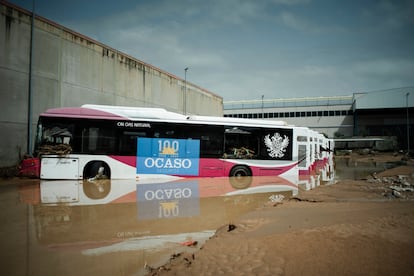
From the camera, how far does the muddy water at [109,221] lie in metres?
3.42

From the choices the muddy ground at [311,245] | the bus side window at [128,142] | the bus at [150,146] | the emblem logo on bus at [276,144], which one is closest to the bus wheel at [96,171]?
the bus at [150,146]

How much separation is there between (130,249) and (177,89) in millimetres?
23489

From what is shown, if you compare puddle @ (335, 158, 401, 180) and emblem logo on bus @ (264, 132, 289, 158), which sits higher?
emblem logo on bus @ (264, 132, 289, 158)

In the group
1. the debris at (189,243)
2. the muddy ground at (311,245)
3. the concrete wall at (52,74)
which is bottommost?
the debris at (189,243)

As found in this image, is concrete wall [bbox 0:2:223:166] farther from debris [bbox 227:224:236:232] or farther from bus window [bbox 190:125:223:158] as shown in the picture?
debris [bbox 227:224:236:232]

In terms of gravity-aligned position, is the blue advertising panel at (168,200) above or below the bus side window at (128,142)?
below

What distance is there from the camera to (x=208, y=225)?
5051mm

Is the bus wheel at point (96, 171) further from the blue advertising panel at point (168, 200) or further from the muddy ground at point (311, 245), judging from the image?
the muddy ground at point (311, 245)

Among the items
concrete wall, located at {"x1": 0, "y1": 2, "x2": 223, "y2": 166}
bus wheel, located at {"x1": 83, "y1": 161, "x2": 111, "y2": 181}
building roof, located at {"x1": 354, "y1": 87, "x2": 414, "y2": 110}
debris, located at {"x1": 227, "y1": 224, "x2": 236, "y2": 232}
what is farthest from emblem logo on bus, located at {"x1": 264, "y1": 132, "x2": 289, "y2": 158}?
building roof, located at {"x1": 354, "y1": 87, "x2": 414, "y2": 110}

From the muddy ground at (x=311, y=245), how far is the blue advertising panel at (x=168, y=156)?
606cm

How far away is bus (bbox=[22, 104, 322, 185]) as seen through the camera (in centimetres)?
1050

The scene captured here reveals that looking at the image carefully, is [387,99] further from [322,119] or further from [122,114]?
[122,114]

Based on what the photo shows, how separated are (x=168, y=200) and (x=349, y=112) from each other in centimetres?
5423

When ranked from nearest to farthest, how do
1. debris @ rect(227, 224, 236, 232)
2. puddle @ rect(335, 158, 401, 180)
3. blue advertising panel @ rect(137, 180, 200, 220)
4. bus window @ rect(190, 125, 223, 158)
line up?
debris @ rect(227, 224, 236, 232)
blue advertising panel @ rect(137, 180, 200, 220)
bus window @ rect(190, 125, 223, 158)
puddle @ rect(335, 158, 401, 180)
